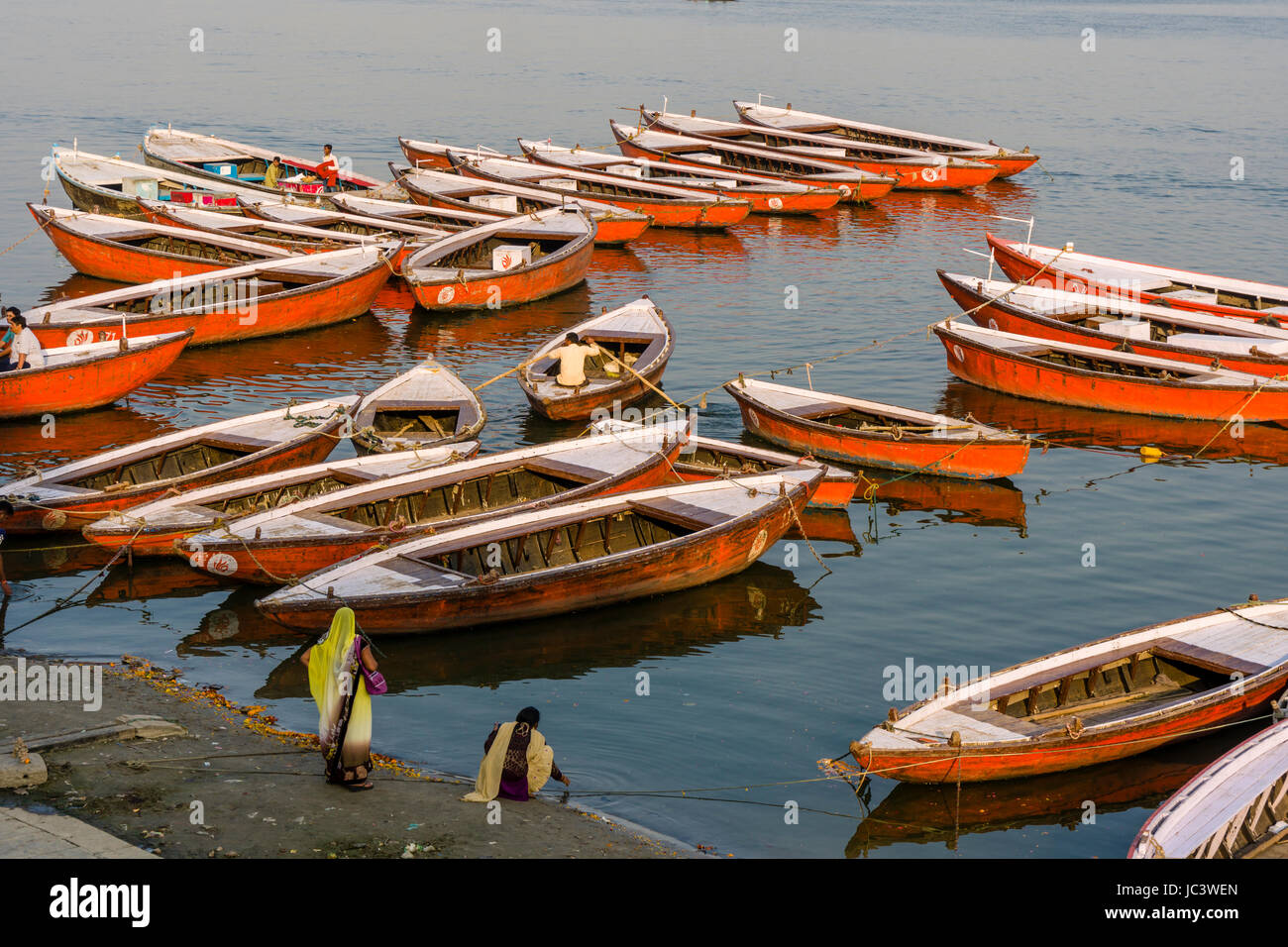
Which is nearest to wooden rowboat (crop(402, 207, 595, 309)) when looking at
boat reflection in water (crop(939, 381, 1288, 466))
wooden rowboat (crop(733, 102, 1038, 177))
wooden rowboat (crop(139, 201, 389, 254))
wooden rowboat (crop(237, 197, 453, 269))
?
wooden rowboat (crop(237, 197, 453, 269))

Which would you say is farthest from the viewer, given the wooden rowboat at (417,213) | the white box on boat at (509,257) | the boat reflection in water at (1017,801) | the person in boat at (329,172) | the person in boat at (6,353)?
the person in boat at (329,172)

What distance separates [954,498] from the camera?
2408cm

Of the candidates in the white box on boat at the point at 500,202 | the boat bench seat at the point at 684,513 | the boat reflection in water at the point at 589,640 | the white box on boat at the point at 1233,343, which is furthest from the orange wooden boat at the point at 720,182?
the boat reflection in water at the point at 589,640

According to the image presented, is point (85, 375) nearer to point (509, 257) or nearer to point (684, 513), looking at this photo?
point (684, 513)

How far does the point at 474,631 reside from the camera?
18.1 meters

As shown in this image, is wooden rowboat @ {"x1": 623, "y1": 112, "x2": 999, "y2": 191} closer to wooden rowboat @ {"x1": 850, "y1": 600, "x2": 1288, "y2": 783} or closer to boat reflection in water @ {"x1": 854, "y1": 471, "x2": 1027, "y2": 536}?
boat reflection in water @ {"x1": 854, "y1": 471, "x2": 1027, "y2": 536}

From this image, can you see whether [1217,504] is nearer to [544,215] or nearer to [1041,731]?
[1041,731]

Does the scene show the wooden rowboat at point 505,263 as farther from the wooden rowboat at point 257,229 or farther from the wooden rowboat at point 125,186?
the wooden rowboat at point 125,186

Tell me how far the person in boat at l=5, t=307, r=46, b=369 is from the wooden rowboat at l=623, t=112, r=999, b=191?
33.2 metres

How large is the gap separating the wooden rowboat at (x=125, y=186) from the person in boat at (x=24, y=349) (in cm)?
1376

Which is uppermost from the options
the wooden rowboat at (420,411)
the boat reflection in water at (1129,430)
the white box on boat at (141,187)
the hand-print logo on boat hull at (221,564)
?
the white box on boat at (141,187)

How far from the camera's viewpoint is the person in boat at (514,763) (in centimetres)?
1301

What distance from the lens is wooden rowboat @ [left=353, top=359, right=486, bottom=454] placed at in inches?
917

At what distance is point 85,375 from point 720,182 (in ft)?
87.9
